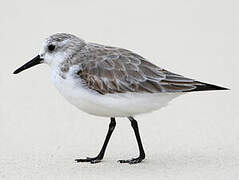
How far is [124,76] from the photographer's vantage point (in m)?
6.93

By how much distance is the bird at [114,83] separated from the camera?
6.82 m

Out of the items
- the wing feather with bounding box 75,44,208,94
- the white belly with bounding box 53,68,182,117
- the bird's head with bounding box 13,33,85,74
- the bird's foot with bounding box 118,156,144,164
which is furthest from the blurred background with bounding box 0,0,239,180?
the bird's head with bounding box 13,33,85,74

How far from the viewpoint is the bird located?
6.82m

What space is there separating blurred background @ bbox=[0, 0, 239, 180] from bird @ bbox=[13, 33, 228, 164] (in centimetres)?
64

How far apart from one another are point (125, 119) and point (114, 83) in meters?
2.36

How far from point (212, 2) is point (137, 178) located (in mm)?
8026

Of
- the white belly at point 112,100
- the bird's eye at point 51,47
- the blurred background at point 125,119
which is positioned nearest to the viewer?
the white belly at point 112,100

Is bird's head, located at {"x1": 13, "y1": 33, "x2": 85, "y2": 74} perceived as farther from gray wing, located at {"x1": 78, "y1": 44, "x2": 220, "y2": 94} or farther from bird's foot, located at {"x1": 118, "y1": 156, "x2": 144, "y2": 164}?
bird's foot, located at {"x1": 118, "y1": 156, "x2": 144, "y2": 164}

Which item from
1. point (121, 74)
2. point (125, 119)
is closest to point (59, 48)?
point (121, 74)

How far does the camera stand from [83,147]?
7852mm

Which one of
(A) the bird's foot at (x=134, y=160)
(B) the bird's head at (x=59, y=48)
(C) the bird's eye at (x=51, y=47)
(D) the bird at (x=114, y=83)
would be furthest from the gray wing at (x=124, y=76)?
(A) the bird's foot at (x=134, y=160)

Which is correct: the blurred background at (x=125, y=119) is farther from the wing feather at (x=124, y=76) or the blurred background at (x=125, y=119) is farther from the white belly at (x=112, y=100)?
the wing feather at (x=124, y=76)

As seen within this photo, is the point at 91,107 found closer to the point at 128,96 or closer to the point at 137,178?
the point at 128,96

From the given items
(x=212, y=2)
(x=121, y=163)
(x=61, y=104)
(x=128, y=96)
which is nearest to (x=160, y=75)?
(x=128, y=96)
